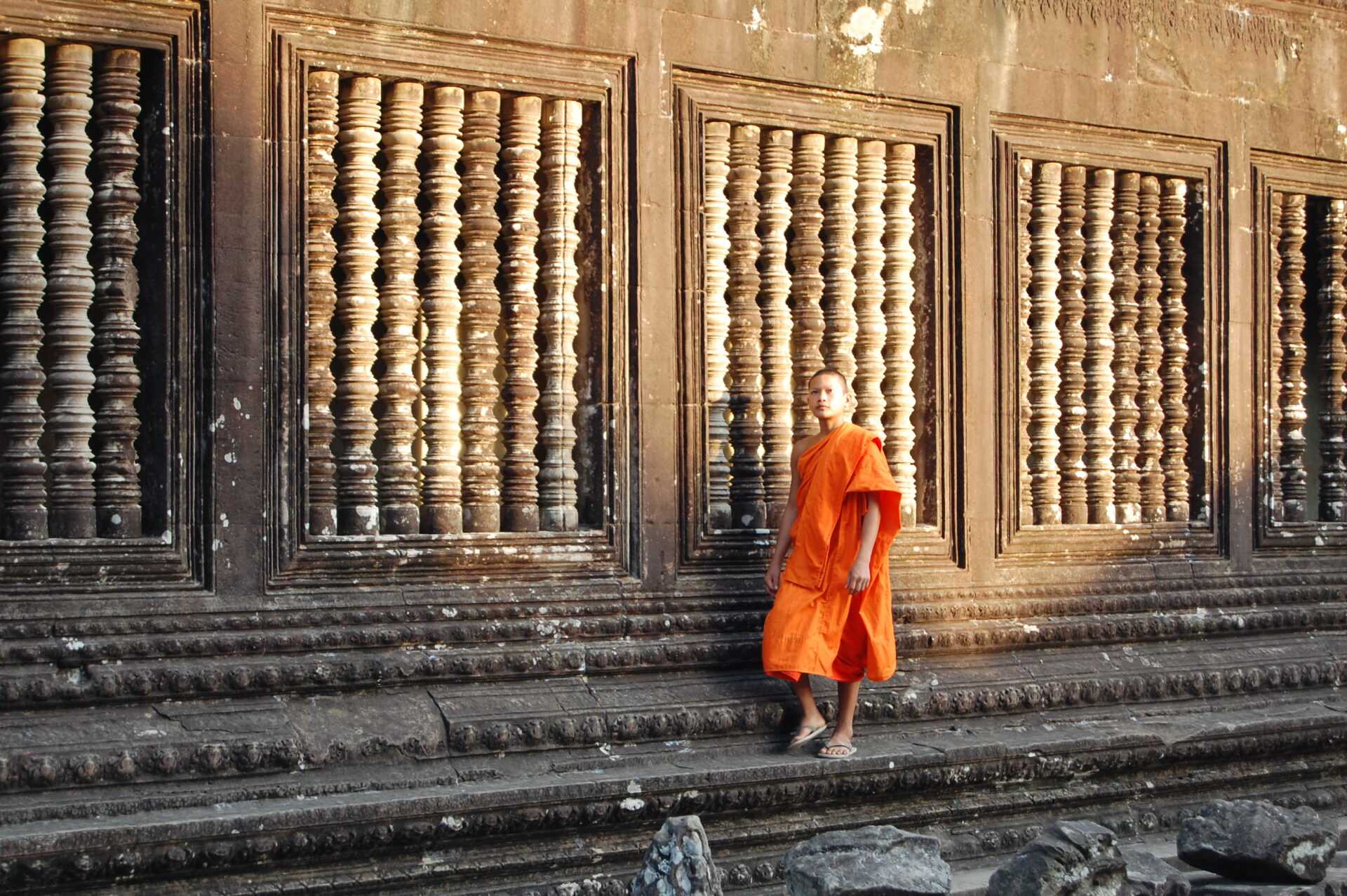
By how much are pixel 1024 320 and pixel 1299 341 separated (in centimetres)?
188

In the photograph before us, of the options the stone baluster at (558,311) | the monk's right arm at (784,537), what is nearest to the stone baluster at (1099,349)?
the monk's right arm at (784,537)

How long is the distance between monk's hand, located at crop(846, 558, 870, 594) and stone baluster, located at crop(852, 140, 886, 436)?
1.29 m

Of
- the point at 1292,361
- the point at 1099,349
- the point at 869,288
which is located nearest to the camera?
the point at 869,288

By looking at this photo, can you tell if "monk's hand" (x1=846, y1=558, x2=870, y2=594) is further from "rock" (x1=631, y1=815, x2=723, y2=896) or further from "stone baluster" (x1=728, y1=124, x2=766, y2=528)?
"rock" (x1=631, y1=815, x2=723, y2=896)

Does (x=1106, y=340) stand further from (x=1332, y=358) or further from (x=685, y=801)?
(x=685, y=801)

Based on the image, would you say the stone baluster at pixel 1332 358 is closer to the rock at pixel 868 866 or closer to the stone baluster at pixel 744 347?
the stone baluster at pixel 744 347

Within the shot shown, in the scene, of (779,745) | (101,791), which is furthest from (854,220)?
(101,791)

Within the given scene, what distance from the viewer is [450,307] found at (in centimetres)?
678

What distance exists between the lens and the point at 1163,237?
8820 millimetres

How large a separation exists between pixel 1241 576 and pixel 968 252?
2322 millimetres

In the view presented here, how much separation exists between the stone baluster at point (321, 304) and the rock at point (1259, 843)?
11.1 ft

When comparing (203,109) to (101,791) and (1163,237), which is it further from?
(1163,237)

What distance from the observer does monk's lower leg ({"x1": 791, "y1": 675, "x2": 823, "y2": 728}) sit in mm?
6832

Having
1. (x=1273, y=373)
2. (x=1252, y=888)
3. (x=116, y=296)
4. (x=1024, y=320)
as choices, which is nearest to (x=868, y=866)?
(x=1252, y=888)
